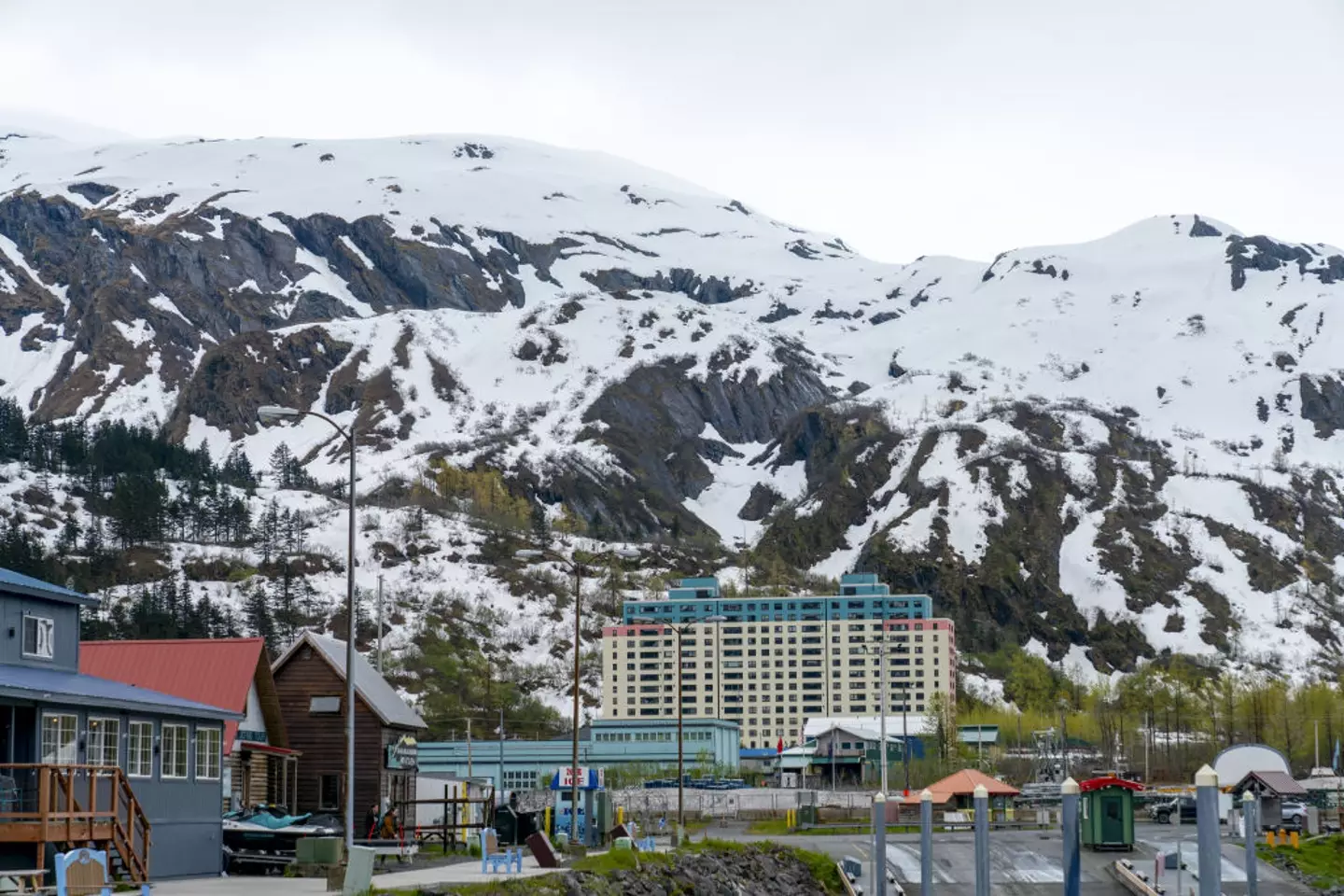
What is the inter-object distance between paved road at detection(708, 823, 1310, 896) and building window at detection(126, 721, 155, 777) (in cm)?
2200

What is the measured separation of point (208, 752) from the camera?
50.2 m

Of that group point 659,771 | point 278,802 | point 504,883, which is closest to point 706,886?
point 504,883

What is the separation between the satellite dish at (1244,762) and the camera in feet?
298

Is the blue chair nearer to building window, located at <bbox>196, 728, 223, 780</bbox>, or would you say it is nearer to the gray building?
the gray building

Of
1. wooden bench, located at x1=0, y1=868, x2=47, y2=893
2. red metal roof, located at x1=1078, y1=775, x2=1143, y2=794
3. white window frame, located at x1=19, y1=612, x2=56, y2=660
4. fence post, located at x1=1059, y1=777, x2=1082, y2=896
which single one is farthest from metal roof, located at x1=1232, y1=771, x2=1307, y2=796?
wooden bench, located at x1=0, y1=868, x2=47, y2=893

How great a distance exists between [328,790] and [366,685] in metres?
4.99

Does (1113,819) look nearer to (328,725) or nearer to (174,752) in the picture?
(174,752)

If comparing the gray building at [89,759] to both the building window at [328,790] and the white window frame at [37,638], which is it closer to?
the white window frame at [37,638]

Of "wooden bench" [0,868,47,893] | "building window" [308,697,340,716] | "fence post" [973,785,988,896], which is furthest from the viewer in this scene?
"building window" [308,697,340,716]

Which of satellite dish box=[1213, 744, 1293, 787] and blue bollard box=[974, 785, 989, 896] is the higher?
blue bollard box=[974, 785, 989, 896]

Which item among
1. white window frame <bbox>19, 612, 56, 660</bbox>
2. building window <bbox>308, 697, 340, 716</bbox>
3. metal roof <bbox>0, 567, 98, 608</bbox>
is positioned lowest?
→ building window <bbox>308, 697, 340, 716</bbox>

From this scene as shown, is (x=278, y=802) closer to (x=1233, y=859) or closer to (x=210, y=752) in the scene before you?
(x=210, y=752)

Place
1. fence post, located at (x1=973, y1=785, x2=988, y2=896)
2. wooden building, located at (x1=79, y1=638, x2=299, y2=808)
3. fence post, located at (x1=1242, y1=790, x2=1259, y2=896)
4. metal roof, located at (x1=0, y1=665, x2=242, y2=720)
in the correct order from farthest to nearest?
1. wooden building, located at (x1=79, y1=638, x2=299, y2=808)
2. fence post, located at (x1=1242, y1=790, x2=1259, y2=896)
3. metal roof, located at (x1=0, y1=665, x2=242, y2=720)
4. fence post, located at (x1=973, y1=785, x2=988, y2=896)

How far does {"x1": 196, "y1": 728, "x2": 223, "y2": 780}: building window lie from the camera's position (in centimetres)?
4951
